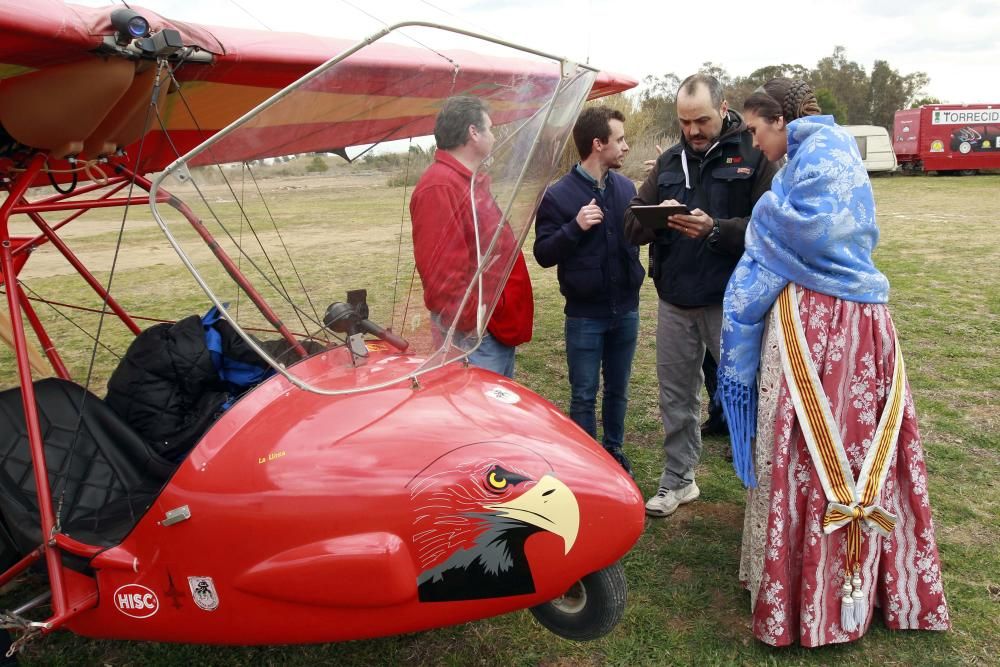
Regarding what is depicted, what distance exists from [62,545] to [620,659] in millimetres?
1954

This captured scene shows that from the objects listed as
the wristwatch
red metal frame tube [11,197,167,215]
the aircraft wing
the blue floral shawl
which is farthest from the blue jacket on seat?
red metal frame tube [11,197,167,215]

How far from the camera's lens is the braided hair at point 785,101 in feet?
8.94

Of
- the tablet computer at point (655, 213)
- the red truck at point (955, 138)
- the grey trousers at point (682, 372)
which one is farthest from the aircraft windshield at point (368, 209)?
the red truck at point (955, 138)

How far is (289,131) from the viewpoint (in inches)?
76.7

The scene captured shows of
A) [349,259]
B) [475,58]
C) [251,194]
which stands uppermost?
[475,58]

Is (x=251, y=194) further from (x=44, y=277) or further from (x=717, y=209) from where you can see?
(x=44, y=277)

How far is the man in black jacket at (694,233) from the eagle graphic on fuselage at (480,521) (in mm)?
1478

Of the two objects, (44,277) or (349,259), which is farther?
(44,277)

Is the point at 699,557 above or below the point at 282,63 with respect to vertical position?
below

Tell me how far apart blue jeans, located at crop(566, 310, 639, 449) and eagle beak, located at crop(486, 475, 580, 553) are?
1705mm

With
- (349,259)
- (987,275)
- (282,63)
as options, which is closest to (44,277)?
(282,63)

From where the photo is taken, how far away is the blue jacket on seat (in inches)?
143

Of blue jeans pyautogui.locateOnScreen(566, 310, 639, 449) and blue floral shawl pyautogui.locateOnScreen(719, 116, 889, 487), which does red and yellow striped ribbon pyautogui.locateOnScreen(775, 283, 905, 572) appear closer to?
blue floral shawl pyautogui.locateOnScreen(719, 116, 889, 487)

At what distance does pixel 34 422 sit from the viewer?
2.57 m
